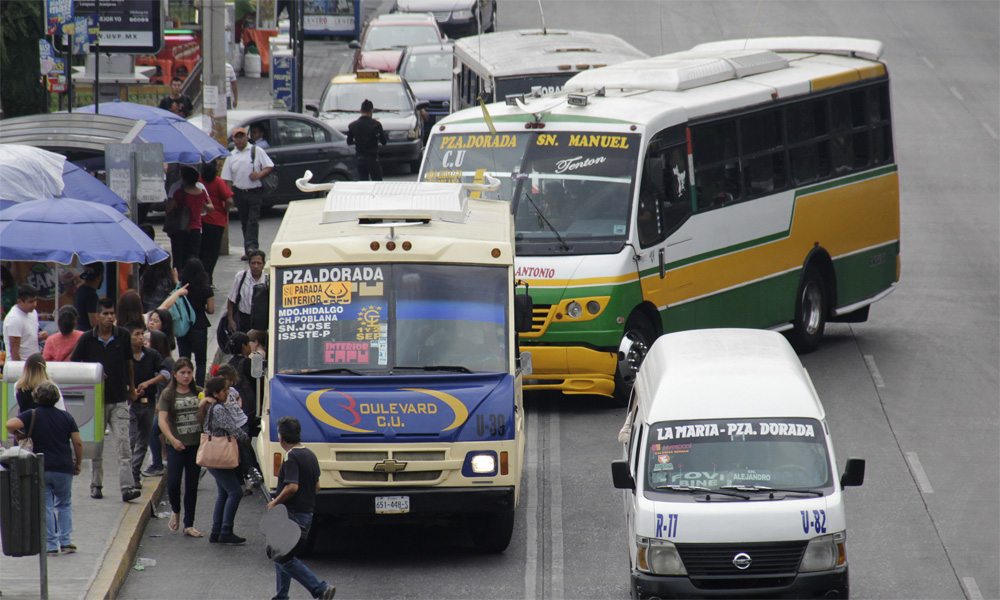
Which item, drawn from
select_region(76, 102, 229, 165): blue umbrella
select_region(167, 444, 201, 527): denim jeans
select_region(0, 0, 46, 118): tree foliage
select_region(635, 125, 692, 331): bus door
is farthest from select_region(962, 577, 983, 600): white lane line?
select_region(0, 0, 46, 118): tree foliage

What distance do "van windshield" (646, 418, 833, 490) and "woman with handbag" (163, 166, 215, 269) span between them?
9.29m

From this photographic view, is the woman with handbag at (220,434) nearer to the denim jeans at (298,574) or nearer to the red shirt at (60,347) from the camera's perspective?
the denim jeans at (298,574)

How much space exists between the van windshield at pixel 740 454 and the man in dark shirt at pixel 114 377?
4793 mm

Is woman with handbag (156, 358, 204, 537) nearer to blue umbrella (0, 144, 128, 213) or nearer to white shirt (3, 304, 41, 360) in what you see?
white shirt (3, 304, 41, 360)

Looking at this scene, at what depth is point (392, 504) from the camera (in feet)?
33.7

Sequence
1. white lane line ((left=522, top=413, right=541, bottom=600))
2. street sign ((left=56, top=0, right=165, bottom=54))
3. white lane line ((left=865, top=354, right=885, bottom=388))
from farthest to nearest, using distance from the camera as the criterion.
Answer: street sign ((left=56, top=0, right=165, bottom=54)), white lane line ((left=865, top=354, right=885, bottom=388)), white lane line ((left=522, top=413, right=541, bottom=600))

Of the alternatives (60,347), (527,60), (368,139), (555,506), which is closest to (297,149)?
(368,139)

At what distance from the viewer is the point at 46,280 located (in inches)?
585

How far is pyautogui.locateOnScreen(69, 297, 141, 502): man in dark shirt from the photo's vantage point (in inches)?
461

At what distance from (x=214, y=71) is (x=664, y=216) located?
846 cm

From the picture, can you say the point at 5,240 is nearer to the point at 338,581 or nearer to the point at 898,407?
the point at 338,581

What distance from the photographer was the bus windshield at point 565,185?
575 inches

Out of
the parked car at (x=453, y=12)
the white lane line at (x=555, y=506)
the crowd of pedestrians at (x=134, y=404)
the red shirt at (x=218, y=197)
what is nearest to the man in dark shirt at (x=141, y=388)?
the crowd of pedestrians at (x=134, y=404)

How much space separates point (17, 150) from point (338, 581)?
7.22 metres
